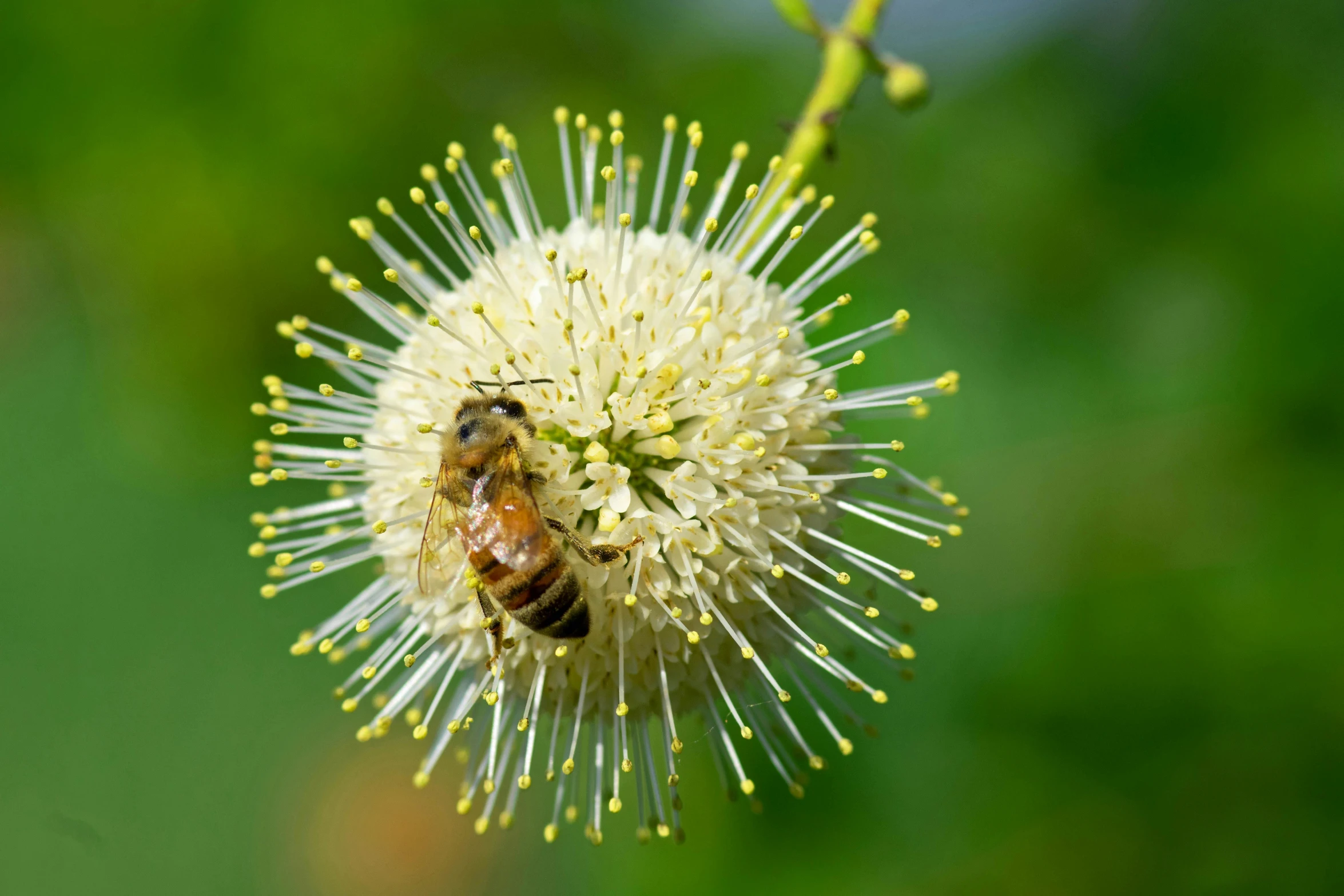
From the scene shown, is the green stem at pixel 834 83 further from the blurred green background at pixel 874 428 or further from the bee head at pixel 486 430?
the blurred green background at pixel 874 428

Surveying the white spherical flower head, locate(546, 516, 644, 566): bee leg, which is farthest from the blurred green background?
locate(546, 516, 644, 566): bee leg

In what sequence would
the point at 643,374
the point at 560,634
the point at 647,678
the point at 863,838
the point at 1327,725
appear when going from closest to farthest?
the point at 560,634 → the point at 643,374 → the point at 647,678 → the point at 1327,725 → the point at 863,838

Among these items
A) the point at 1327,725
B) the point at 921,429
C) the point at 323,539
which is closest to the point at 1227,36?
the point at 921,429

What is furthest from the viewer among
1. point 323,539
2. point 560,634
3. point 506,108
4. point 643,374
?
point 506,108

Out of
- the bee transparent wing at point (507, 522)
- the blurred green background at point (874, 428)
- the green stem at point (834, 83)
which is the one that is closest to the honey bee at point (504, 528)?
the bee transparent wing at point (507, 522)

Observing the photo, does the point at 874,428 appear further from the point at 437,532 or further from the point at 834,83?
the point at 437,532

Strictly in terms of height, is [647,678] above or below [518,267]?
below

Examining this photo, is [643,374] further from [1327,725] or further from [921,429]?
[1327,725]

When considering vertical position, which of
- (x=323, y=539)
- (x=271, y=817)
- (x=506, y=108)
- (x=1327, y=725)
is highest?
(x=506, y=108)
